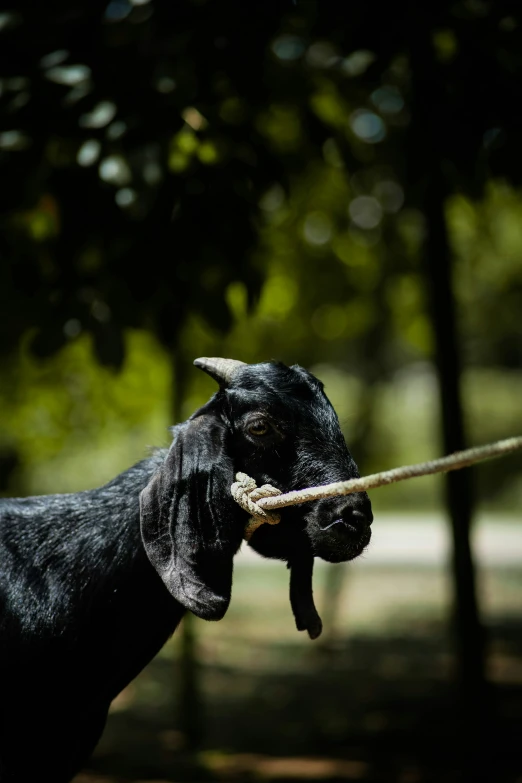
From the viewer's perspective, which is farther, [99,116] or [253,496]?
[99,116]

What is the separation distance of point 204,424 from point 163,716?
20.6 ft

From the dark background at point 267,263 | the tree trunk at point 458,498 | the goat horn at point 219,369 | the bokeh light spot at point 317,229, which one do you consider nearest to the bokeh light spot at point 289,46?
the dark background at point 267,263

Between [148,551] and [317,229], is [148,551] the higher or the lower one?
the higher one

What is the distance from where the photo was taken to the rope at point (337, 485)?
6.62 ft

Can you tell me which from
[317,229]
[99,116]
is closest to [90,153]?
[99,116]

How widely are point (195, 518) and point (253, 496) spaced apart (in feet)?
0.61

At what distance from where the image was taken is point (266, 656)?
1020 centimetres

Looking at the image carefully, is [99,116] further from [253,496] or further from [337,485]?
[337,485]

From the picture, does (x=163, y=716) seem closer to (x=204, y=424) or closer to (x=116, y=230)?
(x=116, y=230)

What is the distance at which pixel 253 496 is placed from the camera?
2332mm

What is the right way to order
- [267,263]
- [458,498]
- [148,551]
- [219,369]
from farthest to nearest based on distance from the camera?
[267,263]
[458,498]
[219,369]
[148,551]

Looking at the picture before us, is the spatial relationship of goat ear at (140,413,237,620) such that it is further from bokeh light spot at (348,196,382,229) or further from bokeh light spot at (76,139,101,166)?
bokeh light spot at (348,196,382,229)

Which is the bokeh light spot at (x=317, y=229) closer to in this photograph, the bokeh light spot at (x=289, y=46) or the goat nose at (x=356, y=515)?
the bokeh light spot at (x=289, y=46)

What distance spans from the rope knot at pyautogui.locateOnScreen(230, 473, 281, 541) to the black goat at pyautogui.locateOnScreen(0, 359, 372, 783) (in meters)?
0.05
